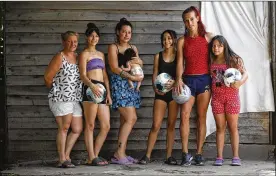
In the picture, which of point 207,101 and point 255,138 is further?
point 255,138

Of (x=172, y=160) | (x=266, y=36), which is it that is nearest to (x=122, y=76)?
(x=172, y=160)

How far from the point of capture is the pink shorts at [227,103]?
607cm

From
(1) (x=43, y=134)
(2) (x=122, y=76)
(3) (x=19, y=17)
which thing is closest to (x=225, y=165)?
(2) (x=122, y=76)

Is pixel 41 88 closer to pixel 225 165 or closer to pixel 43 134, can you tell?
pixel 43 134

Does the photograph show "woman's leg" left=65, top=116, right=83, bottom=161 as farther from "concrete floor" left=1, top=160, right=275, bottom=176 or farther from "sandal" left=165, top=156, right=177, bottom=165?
"sandal" left=165, top=156, right=177, bottom=165

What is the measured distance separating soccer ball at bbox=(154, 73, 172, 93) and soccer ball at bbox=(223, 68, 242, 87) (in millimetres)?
687

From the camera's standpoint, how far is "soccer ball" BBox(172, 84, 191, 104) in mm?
5926

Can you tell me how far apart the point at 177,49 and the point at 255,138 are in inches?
75.1

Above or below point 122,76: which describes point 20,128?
below

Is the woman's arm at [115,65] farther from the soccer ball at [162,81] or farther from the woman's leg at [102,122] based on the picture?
the woman's leg at [102,122]

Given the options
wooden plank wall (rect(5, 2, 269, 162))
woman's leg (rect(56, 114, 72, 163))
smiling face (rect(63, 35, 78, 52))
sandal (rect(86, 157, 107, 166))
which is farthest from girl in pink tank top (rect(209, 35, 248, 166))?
woman's leg (rect(56, 114, 72, 163))

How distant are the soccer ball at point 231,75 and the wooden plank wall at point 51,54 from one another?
127cm

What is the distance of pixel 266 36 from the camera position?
6.92 meters

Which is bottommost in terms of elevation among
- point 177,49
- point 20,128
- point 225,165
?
point 225,165
